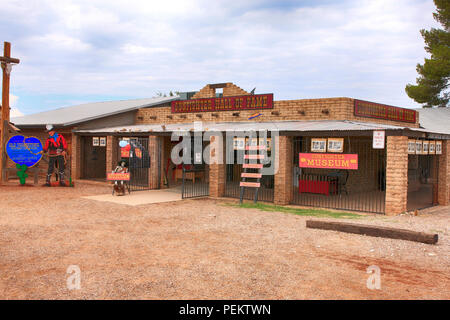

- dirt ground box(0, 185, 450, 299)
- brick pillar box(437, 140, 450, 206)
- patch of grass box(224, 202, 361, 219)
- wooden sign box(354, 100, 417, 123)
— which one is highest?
wooden sign box(354, 100, 417, 123)

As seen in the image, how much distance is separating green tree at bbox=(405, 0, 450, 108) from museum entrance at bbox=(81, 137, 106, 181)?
76.9ft

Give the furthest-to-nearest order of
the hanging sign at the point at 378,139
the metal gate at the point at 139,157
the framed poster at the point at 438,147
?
1. the metal gate at the point at 139,157
2. the framed poster at the point at 438,147
3. the hanging sign at the point at 378,139

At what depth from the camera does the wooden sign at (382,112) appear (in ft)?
52.4

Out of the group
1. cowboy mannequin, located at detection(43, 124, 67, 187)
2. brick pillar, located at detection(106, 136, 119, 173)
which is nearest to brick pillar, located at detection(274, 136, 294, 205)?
brick pillar, located at detection(106, 136, 119, 173)

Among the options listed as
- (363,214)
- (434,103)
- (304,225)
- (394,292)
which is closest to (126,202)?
(304,225)

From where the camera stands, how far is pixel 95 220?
1002 cm

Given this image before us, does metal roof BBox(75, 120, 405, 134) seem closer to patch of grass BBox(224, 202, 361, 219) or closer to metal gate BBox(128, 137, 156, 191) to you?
metal gate BBox(128, 137, 156, 191)

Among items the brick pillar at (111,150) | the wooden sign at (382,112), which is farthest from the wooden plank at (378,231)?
the brick pillar at (111,150)

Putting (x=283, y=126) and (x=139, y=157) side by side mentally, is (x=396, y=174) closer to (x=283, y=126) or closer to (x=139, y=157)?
(x=283, y=126)

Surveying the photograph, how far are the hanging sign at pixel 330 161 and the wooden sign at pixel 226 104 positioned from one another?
5.04m

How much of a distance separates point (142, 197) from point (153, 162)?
3148mm

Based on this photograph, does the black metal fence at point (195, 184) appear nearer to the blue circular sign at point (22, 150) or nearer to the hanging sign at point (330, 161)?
the hanging sign at point (330, 161)

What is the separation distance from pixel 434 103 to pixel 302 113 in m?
20.7

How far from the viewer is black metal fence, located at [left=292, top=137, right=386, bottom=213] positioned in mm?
15422
